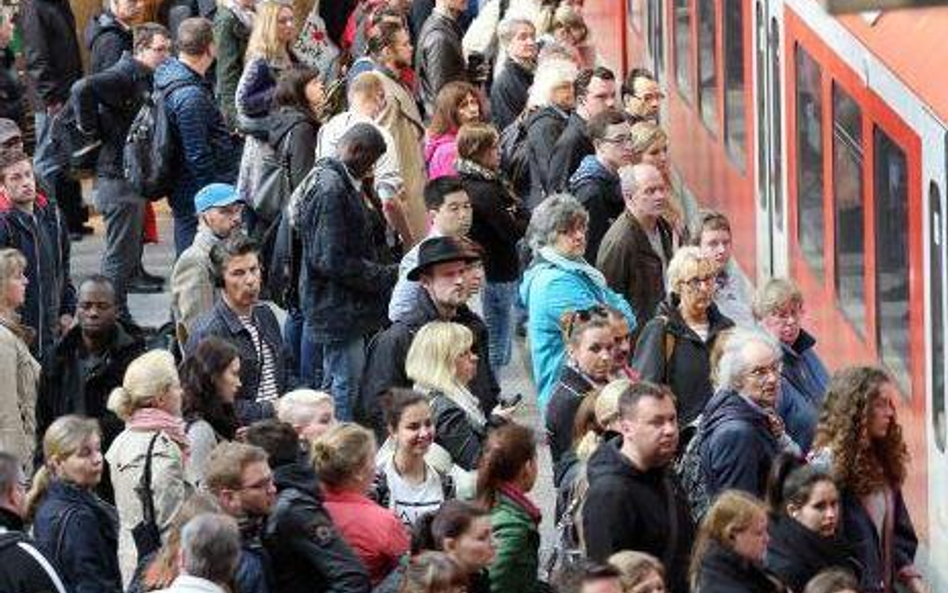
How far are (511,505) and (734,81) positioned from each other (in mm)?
7113

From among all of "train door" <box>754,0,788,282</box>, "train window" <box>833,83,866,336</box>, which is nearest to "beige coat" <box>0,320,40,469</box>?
"train window" <box>833,83,866,336</box>

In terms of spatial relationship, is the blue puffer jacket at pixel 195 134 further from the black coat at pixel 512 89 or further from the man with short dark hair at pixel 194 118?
the black coat at pixel 512 89

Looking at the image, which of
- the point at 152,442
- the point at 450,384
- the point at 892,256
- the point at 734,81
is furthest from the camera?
the point at 734,81

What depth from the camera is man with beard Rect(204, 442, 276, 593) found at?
11.8m

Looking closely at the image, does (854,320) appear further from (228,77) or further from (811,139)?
(228,77)

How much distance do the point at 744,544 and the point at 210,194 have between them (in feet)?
16.7

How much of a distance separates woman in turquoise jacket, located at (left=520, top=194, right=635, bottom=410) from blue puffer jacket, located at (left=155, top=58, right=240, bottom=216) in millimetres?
3882

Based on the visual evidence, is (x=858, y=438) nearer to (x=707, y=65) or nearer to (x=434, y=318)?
(x=434, y=318)

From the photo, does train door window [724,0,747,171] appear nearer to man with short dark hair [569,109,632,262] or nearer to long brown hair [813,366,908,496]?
man with short dark hair [569,109,632,262]

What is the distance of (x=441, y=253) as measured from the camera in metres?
14.8

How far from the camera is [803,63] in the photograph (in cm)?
1662

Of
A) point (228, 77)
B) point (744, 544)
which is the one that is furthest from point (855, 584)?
point (228, 77)

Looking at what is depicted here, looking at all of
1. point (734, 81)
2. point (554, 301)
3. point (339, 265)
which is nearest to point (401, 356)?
point (554, 301)

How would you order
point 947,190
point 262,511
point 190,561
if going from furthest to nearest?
point 947,190 < point 262,511 < point 190,561
